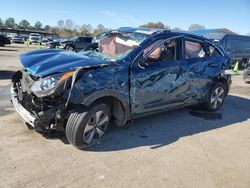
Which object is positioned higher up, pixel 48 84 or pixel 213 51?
pixel 213 51

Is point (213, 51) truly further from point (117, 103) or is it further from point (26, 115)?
point (26, 115)

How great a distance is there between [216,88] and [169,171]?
11.1ft

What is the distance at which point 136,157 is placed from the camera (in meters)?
4.42

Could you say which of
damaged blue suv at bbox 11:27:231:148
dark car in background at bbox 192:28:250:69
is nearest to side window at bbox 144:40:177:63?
damaged blue suv at bbox 11:27:231:148

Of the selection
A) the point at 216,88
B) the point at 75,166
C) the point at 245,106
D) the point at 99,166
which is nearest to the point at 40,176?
the point at 75,166

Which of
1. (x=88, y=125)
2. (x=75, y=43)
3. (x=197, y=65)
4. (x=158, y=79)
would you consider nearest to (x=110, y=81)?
(x=88, y=125)

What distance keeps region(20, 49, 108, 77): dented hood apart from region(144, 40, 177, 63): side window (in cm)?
94

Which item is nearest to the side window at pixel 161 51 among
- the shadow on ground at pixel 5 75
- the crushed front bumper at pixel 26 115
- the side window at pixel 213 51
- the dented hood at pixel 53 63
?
the dented hood at pixel 53 63

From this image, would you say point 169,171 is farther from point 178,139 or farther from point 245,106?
Answer: point 245,106

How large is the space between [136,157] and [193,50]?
2947 millimetres

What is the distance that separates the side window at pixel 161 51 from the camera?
17.2 feet

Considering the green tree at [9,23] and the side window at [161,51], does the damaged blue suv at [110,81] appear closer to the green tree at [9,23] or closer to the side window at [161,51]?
the side window at [161,51]

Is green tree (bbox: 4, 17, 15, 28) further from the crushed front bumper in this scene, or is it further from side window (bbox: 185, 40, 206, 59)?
the crushed front bumper

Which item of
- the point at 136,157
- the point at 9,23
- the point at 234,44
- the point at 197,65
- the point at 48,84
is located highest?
the point at 9,23
